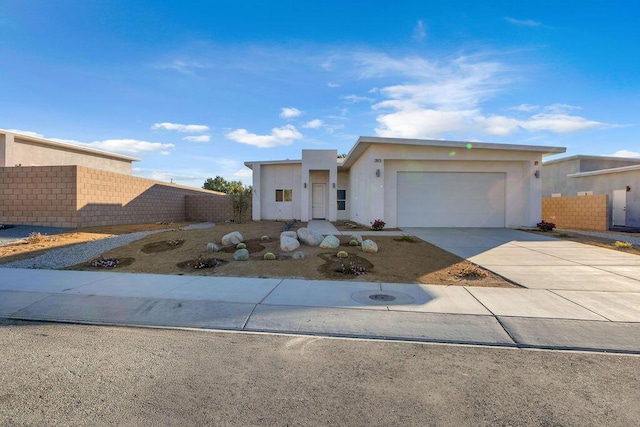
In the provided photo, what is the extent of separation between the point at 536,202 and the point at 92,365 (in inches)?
710

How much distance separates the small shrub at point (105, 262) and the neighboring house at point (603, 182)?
74.1 ft

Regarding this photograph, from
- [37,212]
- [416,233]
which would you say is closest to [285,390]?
[416,233]


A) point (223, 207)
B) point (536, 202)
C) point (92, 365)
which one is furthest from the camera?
point (223, 207)

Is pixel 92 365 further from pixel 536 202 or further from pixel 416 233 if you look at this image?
pixel 536 202

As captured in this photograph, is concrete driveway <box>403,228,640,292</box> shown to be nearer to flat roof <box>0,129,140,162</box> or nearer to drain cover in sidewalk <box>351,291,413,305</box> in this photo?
drain cover in sidewalk <box>351,291,413,305</box>

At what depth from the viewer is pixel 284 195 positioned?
2311cm

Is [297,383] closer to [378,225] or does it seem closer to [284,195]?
[378,225]

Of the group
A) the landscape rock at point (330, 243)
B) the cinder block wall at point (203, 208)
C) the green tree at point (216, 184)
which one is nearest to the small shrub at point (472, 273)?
the landscape rock at point (330, 243)

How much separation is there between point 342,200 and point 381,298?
1766 centimetres

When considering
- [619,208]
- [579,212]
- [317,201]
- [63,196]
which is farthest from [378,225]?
[619,208]

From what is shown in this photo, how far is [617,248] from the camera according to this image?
11500 millimetres

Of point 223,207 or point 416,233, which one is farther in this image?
point 223,207

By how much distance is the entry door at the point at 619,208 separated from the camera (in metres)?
20.9

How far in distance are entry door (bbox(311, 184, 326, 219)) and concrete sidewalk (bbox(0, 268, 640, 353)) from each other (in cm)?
1588
